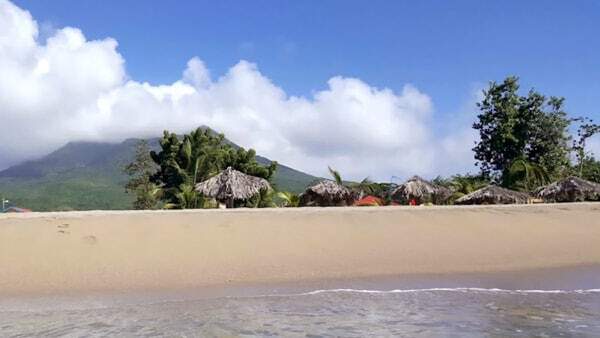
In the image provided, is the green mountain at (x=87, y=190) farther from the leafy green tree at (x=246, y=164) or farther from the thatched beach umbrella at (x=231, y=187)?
the thatched beach umbrella at (x=231, y=187)

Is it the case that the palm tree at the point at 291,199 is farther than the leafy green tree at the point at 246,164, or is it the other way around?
the leafy green tree at the point at 246,164

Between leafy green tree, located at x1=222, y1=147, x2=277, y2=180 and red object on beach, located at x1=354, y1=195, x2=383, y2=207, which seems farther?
leafy green tree, located at x1=222, y1=147, x2=277, y2=180

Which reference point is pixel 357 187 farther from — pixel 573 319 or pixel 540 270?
pixel 573 319

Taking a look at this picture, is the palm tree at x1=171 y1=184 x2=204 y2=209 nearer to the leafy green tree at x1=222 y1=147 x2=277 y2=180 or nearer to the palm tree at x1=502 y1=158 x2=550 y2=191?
the leafy green tree at x1=222 y1=147 x2=277 y2=180

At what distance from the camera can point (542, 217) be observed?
15031mm

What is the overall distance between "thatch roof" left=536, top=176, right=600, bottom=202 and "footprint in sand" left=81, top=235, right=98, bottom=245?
19.3 m

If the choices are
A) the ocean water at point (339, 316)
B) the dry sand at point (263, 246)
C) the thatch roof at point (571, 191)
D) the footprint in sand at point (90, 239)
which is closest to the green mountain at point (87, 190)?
the thatch roof at point (571, 191)

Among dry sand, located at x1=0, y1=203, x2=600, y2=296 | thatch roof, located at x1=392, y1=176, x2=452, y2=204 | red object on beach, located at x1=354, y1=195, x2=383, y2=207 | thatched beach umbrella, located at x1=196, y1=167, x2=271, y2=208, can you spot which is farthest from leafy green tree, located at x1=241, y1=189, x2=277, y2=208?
dry sand, located at x1=0, y1=203, x2=600, y2=296

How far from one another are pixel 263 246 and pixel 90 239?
311 cm

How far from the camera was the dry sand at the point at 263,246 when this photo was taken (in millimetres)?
9203

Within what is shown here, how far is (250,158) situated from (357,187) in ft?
29.2

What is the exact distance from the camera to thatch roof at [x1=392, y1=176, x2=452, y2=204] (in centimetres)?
2517

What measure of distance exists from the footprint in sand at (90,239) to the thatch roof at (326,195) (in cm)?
1402

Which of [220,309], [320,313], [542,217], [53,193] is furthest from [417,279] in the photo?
[53,193]
